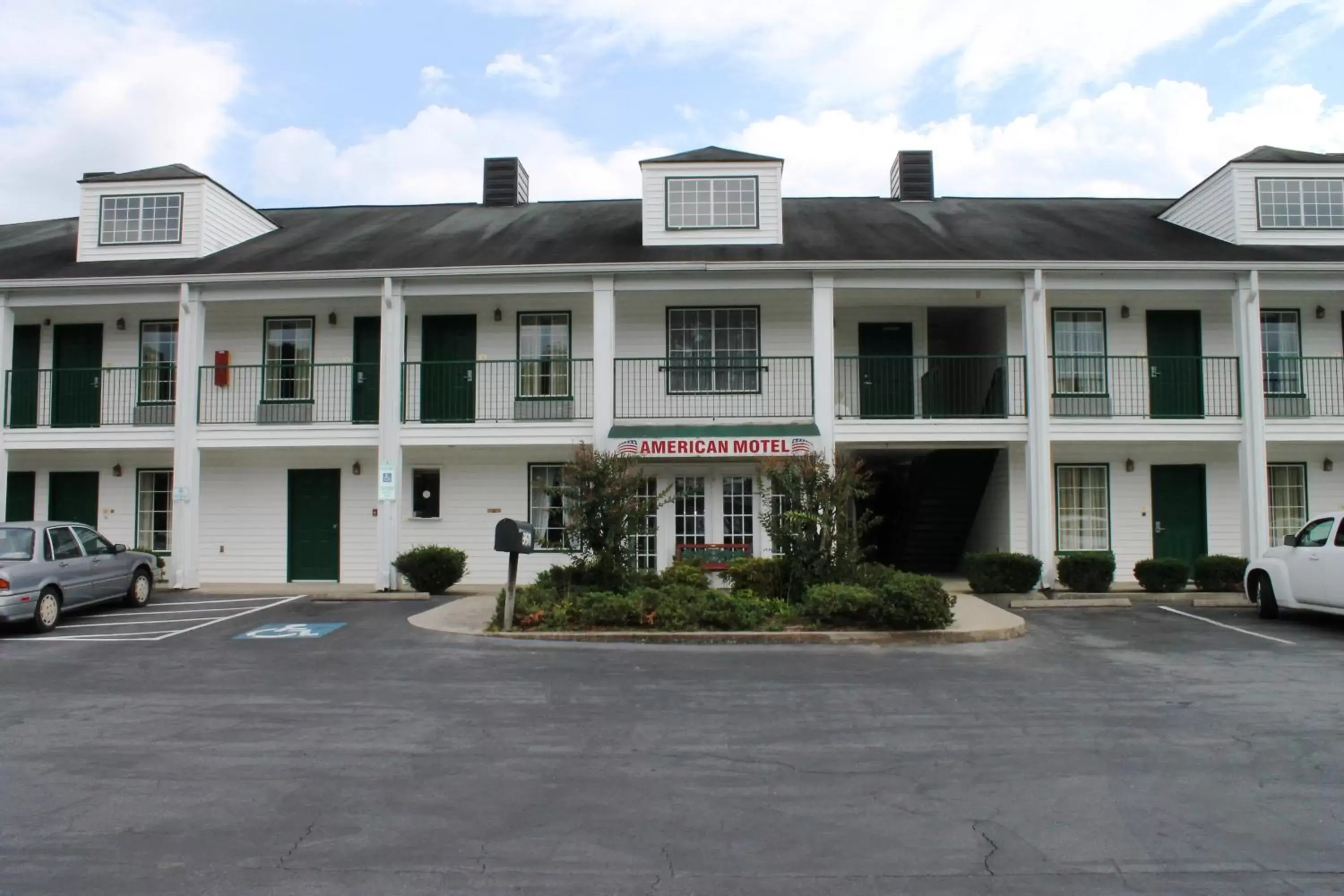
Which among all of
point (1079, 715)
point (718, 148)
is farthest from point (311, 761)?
point (718, 148)

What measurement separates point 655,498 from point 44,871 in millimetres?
10095

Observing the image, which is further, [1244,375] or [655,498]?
[1244,375]

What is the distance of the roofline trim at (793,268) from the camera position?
1702cm

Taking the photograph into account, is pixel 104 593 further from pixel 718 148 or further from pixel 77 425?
pixel 718 148

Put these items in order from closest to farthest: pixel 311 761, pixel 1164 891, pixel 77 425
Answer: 1. pixel 1164 891
2. pixel 311 761
3. pixel 77 425

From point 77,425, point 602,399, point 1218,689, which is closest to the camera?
point 1218,689

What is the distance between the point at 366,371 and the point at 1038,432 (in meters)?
12.4

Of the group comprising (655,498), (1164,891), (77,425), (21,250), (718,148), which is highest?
(718,148)

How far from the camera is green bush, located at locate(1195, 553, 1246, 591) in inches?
637

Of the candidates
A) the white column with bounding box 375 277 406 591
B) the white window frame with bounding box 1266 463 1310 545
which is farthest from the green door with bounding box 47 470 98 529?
the white window frame with bounding box 1266 463 1310 545

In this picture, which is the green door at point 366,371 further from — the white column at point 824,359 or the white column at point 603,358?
the white column at point 824,359

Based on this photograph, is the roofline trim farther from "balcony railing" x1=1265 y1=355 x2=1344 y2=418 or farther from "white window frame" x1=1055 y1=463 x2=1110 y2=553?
"white window frame" x1=1055 y1=463 x2=1110 y2=553

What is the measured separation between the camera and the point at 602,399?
17.2 m

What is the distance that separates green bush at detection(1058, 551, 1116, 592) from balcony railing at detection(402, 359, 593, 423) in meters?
8.70
